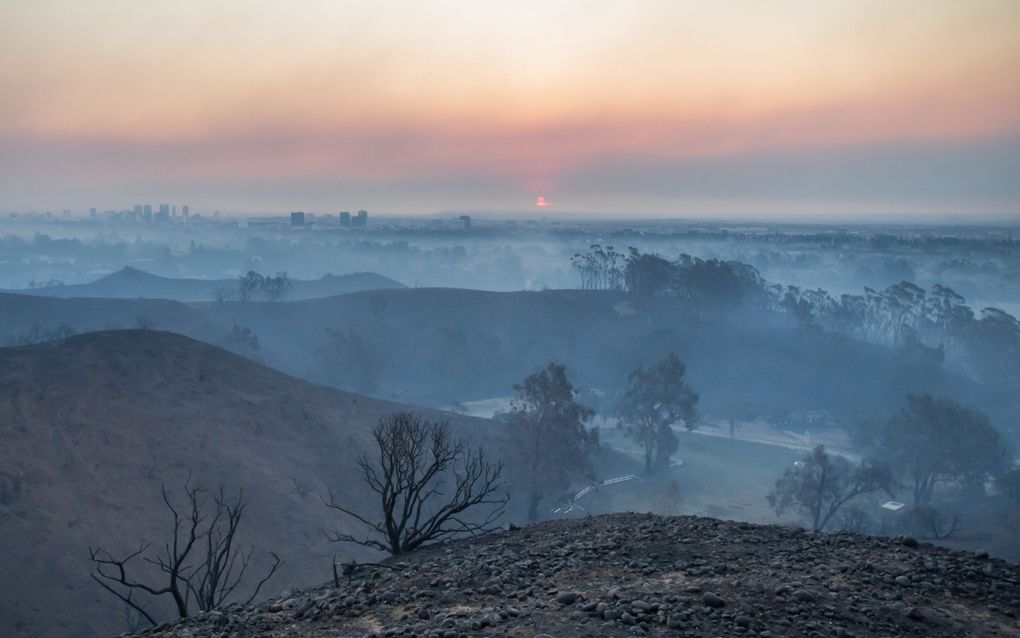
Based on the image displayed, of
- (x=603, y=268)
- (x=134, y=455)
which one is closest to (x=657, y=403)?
(x=134, y=455)

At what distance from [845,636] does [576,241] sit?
159 metres

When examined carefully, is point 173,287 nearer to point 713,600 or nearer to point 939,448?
point 939,448

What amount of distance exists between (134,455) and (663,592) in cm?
2692

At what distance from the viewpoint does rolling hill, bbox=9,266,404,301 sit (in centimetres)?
12075

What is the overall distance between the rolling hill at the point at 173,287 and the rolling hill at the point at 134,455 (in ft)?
264

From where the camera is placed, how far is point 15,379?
32.2 metres

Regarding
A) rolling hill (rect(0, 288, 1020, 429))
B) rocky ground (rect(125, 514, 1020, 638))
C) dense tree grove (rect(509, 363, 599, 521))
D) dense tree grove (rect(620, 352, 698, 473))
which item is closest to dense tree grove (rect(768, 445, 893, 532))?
dense tree grove (rect(509, 363, 599, 521))

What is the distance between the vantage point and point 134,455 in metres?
29.0

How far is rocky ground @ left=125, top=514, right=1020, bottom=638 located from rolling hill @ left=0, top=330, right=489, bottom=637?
1528cm

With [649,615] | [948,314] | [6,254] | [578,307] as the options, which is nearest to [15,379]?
[649,615]

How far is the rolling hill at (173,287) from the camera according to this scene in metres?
121

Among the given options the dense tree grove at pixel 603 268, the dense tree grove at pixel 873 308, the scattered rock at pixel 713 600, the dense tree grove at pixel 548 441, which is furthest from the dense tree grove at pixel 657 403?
the dense tree grove at pixel 603 268

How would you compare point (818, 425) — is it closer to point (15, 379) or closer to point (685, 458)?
point (685, 458)

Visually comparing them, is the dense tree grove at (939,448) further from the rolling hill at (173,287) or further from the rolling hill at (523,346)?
the rolling hill at (173,287)
